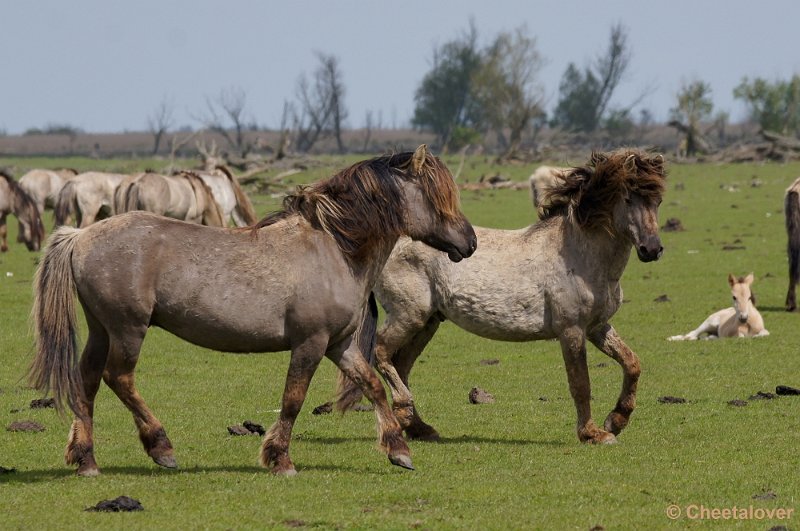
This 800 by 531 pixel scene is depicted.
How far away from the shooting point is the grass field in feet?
22.5

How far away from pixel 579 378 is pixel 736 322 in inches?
278

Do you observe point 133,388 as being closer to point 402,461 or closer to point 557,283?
point 402,461

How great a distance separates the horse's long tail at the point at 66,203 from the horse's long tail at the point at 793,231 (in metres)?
16.0

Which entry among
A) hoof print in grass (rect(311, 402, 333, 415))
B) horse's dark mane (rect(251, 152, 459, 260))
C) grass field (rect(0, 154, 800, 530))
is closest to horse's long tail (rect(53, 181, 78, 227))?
grass field (rect(0, 154, 800, 530))

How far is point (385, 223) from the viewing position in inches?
327

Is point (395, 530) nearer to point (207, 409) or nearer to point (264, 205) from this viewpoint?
point (207, 409)

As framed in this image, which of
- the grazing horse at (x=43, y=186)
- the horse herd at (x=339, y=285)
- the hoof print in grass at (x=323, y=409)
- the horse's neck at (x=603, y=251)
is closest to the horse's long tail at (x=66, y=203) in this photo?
the grazing horse at (x=43, y=186)

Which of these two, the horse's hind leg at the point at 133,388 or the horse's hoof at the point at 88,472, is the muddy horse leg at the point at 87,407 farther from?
the horse's hind leg at the point at 133,388

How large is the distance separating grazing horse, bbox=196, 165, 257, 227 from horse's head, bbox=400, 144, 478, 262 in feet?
63.8

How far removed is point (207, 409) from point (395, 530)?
195 inches

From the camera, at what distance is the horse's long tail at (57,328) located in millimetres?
7719

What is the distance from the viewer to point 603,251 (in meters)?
9.56

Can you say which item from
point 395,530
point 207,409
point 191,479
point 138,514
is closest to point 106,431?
point 207,409

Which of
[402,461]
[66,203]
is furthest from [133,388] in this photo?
[66,203]
